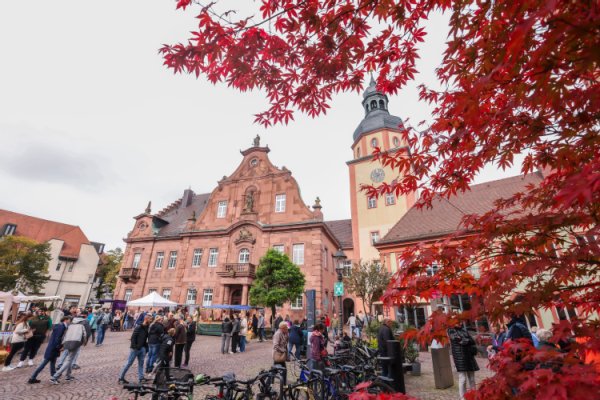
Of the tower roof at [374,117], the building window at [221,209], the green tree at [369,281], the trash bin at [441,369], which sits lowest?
the trash bin at [441,369]

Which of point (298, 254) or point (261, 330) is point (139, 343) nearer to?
point (261, 330)

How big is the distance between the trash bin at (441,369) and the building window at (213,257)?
2197cm

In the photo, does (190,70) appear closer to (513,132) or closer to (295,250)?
(513,132)

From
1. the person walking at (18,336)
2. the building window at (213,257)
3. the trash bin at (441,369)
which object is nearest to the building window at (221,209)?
the building window at (213,257)

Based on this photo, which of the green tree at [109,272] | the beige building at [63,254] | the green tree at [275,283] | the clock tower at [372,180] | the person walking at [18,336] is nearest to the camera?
the person walking at [18,336]

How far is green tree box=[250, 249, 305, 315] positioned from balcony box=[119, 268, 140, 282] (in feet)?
51.6

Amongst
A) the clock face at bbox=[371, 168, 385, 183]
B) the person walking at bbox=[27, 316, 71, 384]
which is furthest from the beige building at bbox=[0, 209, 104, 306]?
the clock face at bbox=[371, 168, 385, 183]

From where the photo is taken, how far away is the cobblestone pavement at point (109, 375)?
661cm

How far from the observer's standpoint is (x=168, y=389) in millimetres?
3967

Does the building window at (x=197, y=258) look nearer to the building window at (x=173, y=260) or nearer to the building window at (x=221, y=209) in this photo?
the building window at (x=173, y=260)

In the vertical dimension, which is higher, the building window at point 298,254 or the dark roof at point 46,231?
the dark roof at point 46,231

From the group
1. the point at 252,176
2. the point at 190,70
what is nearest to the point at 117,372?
the point at 190,70

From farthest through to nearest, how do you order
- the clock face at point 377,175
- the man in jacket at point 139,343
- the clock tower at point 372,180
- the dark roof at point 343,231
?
the dark roof at point 343,231 < the clock face at point 377,175 < the clock tower at point 372,180 < the man in jacket at point 139,343

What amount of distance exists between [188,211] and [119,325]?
628 inches
